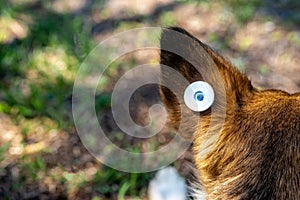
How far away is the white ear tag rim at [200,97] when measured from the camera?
7.54ft

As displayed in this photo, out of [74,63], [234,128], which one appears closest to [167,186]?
[74,63]

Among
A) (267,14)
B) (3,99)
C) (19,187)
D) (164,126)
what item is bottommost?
(19,187)

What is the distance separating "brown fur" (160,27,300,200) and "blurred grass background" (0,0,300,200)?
5.80ft

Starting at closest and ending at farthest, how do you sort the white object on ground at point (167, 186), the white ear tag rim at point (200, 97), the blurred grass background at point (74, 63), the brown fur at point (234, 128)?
the brown fur at point (234, 128), the white ear tag rim at point (200, 97), the white object on ground at point (167, 186), the blurred grass background at point (74, 63)

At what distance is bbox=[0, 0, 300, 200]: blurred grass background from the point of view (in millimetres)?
4145

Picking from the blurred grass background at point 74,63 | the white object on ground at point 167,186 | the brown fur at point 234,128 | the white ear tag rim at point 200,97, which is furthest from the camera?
the blurred grass background at point 74,63

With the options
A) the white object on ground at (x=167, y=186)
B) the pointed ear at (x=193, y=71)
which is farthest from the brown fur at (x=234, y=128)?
the white object on ground at (x=167, y=186)

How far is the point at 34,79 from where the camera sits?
4.85 meters

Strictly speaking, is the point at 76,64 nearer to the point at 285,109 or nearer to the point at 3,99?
the point at 3,99

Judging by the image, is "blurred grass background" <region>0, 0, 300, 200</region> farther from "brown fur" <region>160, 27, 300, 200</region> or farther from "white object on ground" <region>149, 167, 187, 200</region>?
"brown fur" <region>160, 27, 300, 200</region>

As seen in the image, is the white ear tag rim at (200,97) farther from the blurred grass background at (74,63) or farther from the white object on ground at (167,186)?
the blurred grass background at (74,63)

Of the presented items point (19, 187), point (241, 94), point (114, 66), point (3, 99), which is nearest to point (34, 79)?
point (3, 99)

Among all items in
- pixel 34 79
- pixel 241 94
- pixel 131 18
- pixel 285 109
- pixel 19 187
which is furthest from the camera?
pixel 131 18

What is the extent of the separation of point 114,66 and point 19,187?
1389 millimetres
